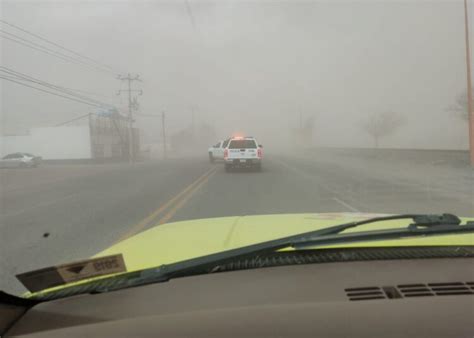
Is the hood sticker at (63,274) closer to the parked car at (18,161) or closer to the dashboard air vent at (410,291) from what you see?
the dashboard air vent at (410,291)

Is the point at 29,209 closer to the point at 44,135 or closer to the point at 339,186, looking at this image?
the point at 339,186

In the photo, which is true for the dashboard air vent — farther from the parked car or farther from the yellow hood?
→ the parked car

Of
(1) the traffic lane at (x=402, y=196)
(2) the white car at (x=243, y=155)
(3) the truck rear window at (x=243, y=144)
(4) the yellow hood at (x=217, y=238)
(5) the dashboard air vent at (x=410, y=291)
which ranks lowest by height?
(1) the traffic lane at (x=402, y=196)

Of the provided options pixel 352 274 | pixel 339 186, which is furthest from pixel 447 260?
pixel 339 186

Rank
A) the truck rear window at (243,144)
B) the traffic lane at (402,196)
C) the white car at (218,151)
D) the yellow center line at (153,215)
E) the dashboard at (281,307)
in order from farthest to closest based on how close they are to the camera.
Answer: the white car at (218,151)
the truck rear window at (243,144)
the traffic lane at (402,196)
the yellow center line at (153,215)
the dashboard at (281,307)

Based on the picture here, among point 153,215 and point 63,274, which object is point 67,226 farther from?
point 63,274

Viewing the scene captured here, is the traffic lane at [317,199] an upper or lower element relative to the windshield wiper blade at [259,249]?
lower

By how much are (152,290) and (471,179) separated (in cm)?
1775

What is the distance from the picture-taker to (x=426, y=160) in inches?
1164

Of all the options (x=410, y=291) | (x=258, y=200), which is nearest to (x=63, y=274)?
(x=410, y=291)

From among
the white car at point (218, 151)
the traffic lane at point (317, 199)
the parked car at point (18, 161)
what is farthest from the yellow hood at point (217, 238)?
the parked car at point (18, 161)

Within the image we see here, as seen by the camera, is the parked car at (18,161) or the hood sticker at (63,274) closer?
the hood sticker at (63,274)

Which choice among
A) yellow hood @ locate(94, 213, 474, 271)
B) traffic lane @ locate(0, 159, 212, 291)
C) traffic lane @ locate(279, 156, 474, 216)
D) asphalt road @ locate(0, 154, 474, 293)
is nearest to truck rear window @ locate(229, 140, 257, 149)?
asphalt road @ locate(0, 154, 474, 293)

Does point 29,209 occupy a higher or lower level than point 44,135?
lower
